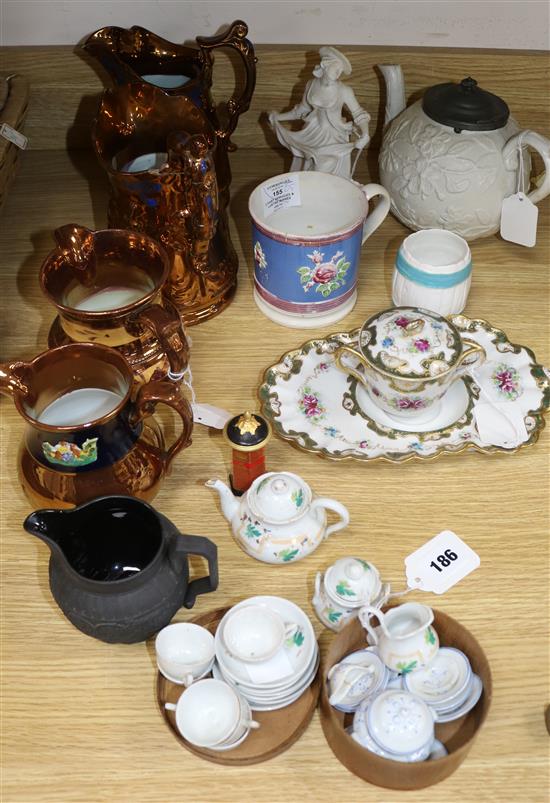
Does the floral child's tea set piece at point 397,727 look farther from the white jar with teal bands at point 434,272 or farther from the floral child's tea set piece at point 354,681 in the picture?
the white jar with teal bands at point 434,272

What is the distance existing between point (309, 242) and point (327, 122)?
12.0 inches

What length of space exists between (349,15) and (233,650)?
1195mm

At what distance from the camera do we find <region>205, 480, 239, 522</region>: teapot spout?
106 cm

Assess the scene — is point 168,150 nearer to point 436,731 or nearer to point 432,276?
point 432,276

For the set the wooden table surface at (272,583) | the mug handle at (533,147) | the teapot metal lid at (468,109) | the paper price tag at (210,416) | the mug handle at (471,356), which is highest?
the teapot metal lid at (468,109)

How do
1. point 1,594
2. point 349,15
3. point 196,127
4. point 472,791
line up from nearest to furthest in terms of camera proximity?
1. point 472,791
2. point 1,594
3. point 196,127
4. point 349,15

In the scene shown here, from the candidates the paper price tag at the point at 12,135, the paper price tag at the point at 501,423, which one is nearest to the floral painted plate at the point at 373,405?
the paper price tag at the point at 501,423

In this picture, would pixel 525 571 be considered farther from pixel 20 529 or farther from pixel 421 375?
pixel 20 529

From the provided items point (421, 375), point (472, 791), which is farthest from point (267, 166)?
point (472, 791)

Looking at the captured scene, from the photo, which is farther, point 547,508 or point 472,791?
point 547,508

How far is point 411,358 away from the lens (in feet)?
3.72

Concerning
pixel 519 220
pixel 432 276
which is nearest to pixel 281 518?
pixel 432 276

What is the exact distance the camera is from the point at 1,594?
104 centimetres

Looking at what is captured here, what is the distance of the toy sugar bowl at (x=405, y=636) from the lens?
89 centimetres
